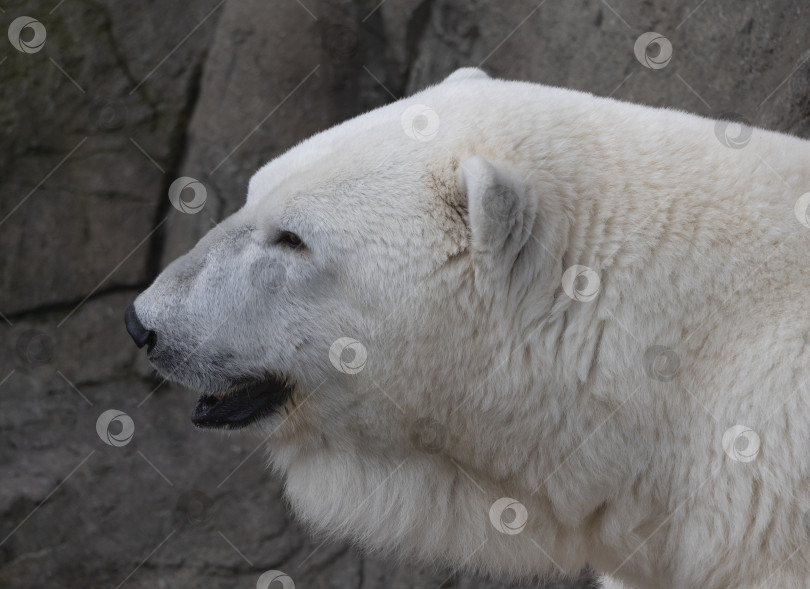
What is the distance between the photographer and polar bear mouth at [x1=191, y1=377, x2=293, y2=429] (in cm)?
239

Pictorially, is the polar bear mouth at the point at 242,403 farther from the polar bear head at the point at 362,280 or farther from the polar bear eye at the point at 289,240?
the polar bear eye at the point at 289,240

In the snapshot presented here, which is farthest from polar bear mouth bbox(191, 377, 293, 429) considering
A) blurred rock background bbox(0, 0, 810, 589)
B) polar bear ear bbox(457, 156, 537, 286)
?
blurred rock background bbox(0, 0, 810, 589)

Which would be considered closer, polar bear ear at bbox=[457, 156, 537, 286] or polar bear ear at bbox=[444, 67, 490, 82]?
polar bear ear at bbox=[457, 156, 537, 286]

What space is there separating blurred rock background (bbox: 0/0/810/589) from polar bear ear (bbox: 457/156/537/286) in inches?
91.5

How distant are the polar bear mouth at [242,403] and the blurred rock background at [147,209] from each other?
1.91 metres

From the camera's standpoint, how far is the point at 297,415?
2.42m

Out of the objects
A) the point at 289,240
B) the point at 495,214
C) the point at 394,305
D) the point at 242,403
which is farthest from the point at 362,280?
the point at 242,403

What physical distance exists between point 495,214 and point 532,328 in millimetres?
303

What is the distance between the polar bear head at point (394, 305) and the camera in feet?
6.84

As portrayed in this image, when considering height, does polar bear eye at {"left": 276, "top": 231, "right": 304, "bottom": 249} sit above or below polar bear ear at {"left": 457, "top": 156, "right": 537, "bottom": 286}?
below

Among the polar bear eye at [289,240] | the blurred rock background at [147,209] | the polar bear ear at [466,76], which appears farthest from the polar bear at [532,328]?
the blurred rock background at [147,209]

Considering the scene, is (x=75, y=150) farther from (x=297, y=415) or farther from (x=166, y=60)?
(x=297, y=415)

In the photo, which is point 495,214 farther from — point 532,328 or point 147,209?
point 147,209

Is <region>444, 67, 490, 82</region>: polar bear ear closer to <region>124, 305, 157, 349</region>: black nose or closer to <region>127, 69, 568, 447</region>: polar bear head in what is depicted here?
<region>127, 69, 568, 447</region>: polar bear head
